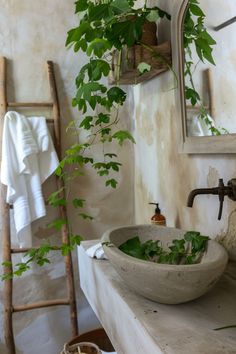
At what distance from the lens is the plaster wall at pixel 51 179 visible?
6.22ft

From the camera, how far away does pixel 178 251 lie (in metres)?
0.99

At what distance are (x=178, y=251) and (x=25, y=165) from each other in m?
1.08

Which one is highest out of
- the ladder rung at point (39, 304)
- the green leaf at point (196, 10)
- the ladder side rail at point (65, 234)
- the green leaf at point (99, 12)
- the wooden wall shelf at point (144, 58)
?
the green leaf at point (99, 12)

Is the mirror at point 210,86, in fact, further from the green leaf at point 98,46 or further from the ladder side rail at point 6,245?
the ladder side rail at point 6,245

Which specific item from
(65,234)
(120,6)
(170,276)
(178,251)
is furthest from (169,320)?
(65,234)

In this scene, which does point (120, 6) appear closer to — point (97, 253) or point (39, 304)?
Answer: point (97, 253)

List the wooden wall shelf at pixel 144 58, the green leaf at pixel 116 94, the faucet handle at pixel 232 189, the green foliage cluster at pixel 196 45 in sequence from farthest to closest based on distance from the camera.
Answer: the green leaf at pixel 116 94, the wooden wall shelf at pixel 144 58, the green foliage cluster at pixel 196 45, the faucet handle at pixel 232 189

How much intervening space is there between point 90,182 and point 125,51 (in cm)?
89

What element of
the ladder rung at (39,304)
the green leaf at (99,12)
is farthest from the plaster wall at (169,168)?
the ladder rung at (39,304)

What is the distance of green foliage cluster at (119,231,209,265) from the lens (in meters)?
0.96

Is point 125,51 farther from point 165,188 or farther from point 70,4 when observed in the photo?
point 70,4

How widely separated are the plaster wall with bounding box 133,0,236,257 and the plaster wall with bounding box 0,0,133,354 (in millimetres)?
204

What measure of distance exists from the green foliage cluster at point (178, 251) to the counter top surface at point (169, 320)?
0.34 ft

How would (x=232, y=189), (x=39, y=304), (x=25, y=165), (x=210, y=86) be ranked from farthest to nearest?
(x=39, y=304), (x=25, y=165), (x=210, y=86), (x=232, y=189)
